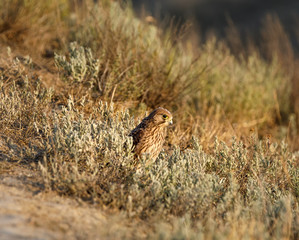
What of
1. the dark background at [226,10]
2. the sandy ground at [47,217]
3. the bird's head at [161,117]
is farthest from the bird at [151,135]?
→ the dark background at [226,10]

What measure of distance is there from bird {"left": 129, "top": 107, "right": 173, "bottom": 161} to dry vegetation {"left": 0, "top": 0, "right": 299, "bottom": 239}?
16 cm

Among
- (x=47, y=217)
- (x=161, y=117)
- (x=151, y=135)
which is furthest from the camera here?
(x=161, y=117)

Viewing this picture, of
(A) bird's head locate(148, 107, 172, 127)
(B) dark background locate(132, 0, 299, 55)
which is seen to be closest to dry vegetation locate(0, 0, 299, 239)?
(A) bird's head locate(148, 107, 172, 127)

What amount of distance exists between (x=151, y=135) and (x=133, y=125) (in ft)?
2.17

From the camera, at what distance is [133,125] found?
482cm

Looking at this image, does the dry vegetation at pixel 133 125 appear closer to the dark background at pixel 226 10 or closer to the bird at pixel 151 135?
the bird at pixel 151 135

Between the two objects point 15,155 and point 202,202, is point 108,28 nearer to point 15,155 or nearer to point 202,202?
point 15,155

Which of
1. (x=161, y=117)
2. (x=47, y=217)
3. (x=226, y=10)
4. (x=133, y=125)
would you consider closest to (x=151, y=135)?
(x=161, y=117)

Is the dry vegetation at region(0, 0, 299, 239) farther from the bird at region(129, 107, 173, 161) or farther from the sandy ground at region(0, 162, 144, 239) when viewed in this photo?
the bird at region(129, 107, 173, 161)

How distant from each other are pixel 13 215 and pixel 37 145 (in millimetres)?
1449

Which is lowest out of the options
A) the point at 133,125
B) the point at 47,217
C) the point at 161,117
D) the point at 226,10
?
the point at 47,217

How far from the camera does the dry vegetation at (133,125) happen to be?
3.29 metres

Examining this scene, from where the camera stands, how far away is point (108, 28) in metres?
6.05

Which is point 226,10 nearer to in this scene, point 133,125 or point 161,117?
point 133,125
